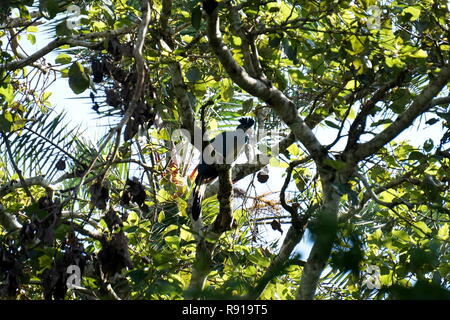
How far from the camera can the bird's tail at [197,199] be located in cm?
427

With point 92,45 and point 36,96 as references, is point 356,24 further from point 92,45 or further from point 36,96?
point 36,96

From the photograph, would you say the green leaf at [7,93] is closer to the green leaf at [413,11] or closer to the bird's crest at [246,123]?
the bird's crest at [246,123]

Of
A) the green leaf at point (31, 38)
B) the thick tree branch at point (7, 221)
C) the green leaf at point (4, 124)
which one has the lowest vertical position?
the thick tree branch at point (7, 221)

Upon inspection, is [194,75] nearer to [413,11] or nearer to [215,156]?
[215,156]

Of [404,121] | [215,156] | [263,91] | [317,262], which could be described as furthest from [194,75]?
[317,262]

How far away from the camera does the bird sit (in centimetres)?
400

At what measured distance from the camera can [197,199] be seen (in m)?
4.35

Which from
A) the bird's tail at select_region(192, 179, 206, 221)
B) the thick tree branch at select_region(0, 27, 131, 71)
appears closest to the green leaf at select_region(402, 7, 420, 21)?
the thick tree branch at select_region(0, 27, 131, 71)

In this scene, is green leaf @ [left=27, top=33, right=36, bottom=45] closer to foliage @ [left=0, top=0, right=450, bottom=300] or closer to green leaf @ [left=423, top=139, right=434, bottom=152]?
foliage @ [left=0, top=0, right=450, bottom=300]

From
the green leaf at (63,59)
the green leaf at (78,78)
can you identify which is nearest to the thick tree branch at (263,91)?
the green leaf at (78,78)

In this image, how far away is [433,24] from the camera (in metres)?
3.72

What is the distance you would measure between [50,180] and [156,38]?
1.04m

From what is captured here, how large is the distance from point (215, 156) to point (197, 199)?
472mm
